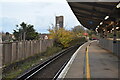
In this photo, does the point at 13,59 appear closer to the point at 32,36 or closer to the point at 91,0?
the point at 91,0

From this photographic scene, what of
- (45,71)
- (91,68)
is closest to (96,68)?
(91,68)

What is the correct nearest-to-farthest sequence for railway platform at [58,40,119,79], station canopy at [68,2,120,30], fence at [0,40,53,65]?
railway platform at [58,40,119,79] < station canopy at [68,2,120,30] < fence at [0,40,53,65]

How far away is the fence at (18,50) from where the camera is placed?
49.2 feet

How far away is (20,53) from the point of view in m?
18.9

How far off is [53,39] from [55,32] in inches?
80.5

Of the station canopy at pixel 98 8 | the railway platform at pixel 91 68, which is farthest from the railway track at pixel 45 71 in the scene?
the station canopy at pixel 98 8

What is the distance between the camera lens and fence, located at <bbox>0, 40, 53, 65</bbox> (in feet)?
49.2

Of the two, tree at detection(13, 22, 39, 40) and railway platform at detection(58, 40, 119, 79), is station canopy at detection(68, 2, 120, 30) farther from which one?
tree at detection(13, 22, 39, 40)

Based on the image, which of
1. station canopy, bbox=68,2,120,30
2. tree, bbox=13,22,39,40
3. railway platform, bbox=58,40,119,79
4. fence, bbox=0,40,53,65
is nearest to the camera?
railway platform, bbox=58,40,119,79

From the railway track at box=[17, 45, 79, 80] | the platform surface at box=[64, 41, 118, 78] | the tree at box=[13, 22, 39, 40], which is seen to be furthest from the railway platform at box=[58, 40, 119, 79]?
the tree at box=[13, 22, 39, 40]

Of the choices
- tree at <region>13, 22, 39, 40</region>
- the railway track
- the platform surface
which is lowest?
the railway track

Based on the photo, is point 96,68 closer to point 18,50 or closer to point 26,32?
point 18,50

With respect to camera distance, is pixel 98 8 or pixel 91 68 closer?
pixel 91 68

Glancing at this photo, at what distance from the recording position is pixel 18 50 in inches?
714
